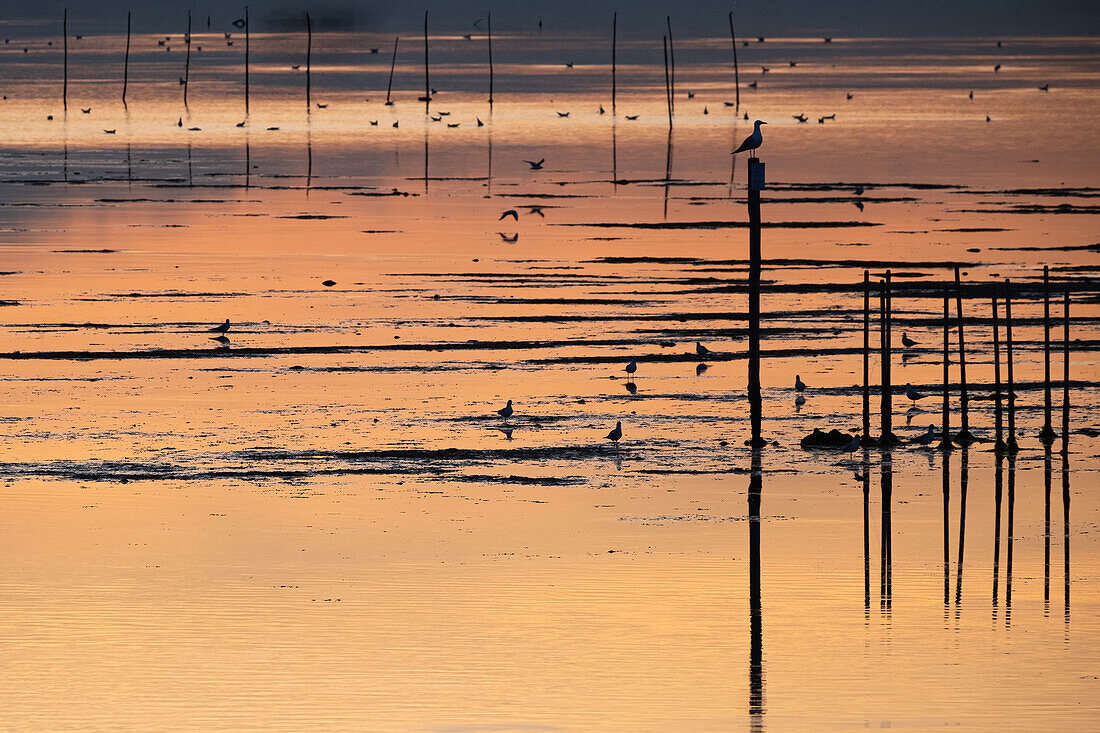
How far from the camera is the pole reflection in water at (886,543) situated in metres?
17.5

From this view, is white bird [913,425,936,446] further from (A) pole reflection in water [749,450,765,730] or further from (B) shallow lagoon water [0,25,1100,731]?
(A) pole reflection in water [749,450,765,730]

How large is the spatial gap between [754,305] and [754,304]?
12mm

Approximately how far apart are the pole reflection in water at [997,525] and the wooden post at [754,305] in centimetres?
284

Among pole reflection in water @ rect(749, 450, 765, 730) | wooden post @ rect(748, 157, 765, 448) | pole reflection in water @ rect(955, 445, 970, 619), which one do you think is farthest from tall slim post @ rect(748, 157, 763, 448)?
pole reflection in water @ rect(955, 445, 970, 619)

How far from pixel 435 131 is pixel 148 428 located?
213 ft

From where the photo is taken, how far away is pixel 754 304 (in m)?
25.6

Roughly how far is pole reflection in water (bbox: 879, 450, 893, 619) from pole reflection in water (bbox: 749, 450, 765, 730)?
1.01 metres

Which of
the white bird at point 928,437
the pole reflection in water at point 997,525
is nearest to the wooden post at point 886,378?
the white bird at point 928,437

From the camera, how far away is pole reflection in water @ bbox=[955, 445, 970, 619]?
58.3 feet

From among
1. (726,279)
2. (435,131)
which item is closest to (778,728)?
(726,279)

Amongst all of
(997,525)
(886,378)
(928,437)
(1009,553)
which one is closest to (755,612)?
(1009,553)

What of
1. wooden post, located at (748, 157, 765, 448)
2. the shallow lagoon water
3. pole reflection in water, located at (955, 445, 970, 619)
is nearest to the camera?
the shallow lagoon water

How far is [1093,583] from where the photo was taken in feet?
59.2

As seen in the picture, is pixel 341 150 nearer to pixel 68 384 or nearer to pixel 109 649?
pixel 68 384
